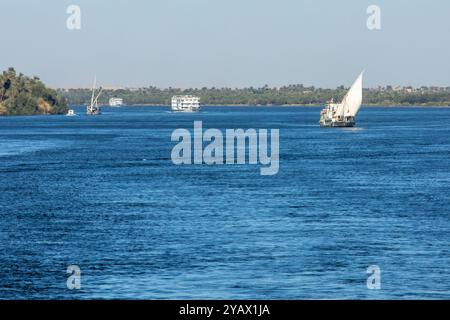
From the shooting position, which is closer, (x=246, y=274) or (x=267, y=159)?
(x=246, y=274)

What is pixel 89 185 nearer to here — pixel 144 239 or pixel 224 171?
pixel 224 171

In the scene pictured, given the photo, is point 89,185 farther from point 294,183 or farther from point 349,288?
point 349,288

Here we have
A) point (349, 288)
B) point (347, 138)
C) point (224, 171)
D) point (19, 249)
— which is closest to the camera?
point (349, 288)

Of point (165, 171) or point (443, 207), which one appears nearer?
point (443, 207)

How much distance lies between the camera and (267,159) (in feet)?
385

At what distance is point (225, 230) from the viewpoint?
172 feet

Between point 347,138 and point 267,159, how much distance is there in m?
61.6

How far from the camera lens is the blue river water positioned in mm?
37000

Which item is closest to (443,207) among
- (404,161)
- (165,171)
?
(165,171)

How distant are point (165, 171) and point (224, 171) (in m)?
6.30

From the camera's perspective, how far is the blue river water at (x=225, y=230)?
121ft

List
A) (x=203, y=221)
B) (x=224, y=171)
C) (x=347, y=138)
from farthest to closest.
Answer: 1. (x=347, y=138)
2. (x=224, y=171)
3. (x=203, y=221)
